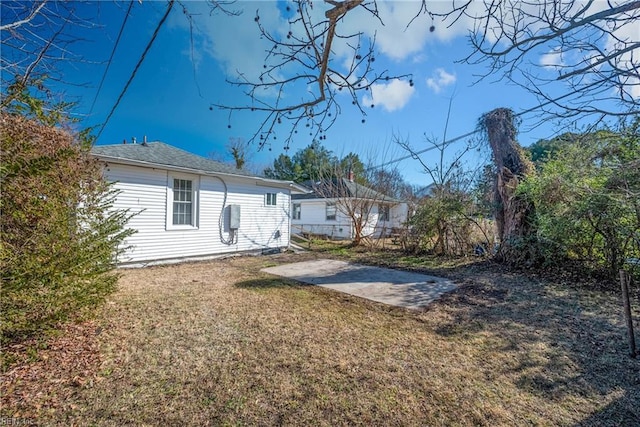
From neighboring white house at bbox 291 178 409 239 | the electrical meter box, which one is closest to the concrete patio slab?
the electrical meter box

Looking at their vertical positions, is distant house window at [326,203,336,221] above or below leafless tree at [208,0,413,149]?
below

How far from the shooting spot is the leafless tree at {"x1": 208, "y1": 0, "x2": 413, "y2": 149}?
6.79 ft

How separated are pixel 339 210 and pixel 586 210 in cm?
916

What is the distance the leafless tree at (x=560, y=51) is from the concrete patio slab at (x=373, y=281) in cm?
342

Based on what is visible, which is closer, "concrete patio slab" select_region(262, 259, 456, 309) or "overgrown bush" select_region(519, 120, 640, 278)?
"overgrown bush" select_region(519, 120, 640, 278)

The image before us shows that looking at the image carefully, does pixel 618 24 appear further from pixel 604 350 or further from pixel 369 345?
pixel 369 345

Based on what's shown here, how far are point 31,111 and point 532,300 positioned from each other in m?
7.75

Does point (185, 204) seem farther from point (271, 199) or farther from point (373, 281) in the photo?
point (373, 281)

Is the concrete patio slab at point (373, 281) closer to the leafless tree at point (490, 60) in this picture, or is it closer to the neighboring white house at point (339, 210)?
the leafless tree at point (490, 60)

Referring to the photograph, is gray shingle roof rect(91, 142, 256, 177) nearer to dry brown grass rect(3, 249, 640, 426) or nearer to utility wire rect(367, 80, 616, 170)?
dry brown grass rect(3, 249, 640, 426)

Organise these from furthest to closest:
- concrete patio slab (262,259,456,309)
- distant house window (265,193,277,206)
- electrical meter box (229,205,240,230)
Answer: distant house window (265,193,277,206)
electrical meter box (229,205,240,230)
concrete patio slab (262,259,456,309)

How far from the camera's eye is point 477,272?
23.4ft

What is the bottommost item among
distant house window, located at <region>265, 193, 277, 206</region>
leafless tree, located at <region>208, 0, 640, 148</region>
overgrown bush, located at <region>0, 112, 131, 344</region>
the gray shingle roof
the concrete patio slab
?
the concrete patio slab

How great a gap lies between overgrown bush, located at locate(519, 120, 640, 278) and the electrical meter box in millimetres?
8549
